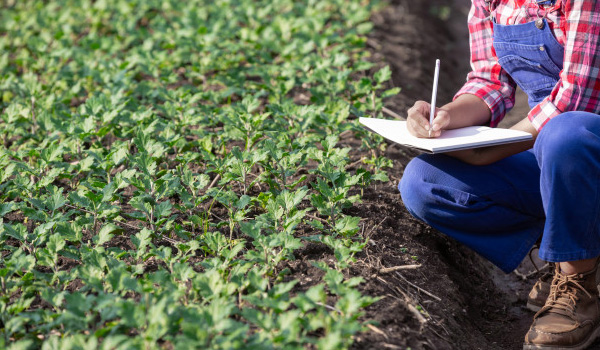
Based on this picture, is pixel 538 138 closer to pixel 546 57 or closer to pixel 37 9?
pixel 546 57

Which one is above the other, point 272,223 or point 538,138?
point 538,138

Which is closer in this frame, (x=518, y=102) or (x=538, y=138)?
(x=538, y=138)

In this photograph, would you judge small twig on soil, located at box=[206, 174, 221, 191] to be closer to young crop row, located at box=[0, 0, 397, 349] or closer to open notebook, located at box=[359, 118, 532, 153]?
young crop row, located at box=[0, 0, 397, 349]

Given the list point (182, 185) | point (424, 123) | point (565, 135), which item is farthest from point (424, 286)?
point (182, 185)

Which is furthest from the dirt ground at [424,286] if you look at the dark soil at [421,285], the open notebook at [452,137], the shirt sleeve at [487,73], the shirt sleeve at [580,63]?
the shirt sleeve at [580,63]

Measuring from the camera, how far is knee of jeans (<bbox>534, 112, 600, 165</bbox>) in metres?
2.06

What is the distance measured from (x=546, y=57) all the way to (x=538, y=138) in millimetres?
391

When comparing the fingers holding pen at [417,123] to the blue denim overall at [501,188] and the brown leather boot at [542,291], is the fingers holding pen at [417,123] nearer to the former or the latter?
the blue denim overall at [501,188]

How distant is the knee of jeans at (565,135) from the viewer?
2.06m

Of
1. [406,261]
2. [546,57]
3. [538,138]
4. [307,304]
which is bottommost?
[406,261]

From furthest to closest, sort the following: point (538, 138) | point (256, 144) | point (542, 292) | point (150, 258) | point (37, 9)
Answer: point (37, 9), point (256, 144), point (542, 292), point (150, 258), point (538, 138)

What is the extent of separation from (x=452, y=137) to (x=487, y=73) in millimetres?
438

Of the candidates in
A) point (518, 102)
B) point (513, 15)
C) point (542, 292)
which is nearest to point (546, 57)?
point (513, 15)

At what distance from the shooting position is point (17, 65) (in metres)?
4.53
